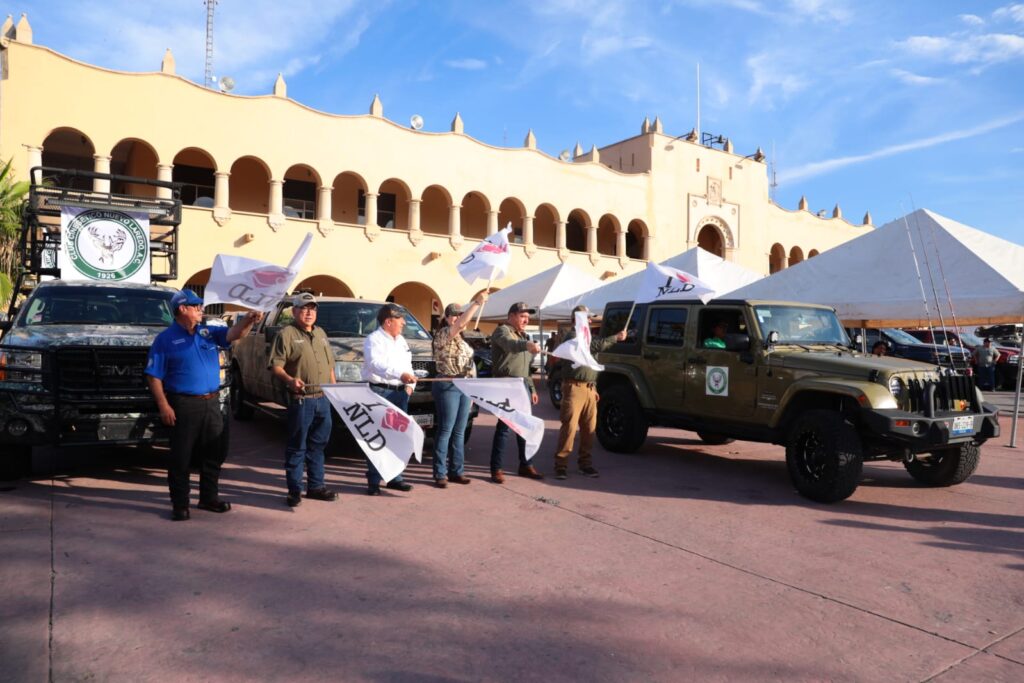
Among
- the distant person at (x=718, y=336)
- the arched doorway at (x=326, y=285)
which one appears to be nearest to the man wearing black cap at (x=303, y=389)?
the distant person at (x=718, y=336)

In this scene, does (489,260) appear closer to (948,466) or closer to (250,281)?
(250,281)

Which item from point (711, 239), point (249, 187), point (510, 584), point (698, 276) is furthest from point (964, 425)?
point (711, 239)

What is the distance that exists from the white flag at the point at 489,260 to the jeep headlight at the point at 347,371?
1.63m

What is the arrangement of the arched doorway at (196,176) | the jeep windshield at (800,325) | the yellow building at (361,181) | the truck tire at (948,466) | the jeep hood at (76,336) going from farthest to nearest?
the arched doorway at (196,176) → the yellow building at (361,181) → the jeep windshield at (800,325) → the truck tire at (948,466) → the jeep hood at (76,336)

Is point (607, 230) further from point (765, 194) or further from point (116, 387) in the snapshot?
point (116, 387)

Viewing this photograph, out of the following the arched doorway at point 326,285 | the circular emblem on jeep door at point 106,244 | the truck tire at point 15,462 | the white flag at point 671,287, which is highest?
the arched doorway at point 326,285

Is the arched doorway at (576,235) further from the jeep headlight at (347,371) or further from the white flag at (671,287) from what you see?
the jeep headlight at (347,371)

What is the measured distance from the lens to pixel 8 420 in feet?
20.3

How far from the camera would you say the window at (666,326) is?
855cm

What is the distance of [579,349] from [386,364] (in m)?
2.06

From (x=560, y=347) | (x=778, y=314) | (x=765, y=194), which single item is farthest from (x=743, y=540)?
(x=765, y=194)

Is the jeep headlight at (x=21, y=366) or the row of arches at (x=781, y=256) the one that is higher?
the row of arches at (x=781, y=256)

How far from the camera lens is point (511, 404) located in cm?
705

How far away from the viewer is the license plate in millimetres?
6508
